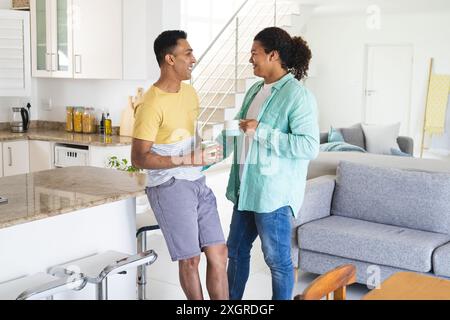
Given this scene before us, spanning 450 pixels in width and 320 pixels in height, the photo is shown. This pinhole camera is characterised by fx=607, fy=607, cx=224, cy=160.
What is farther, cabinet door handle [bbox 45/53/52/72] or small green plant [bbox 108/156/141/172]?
cabinet door handle [bbox 45/53/52/72]

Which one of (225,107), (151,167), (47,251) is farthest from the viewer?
(225,107)

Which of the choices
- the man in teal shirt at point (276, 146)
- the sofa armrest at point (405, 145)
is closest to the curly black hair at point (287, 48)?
the man in teal shirt at point (276, 146)

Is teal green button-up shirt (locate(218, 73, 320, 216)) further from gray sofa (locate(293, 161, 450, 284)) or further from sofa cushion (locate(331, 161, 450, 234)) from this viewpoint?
sofa cushion (locate(331, 161, 450, 234))

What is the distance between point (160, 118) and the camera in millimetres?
2285

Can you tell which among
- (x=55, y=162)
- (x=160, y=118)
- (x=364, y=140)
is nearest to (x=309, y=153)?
(x=160, y=118)

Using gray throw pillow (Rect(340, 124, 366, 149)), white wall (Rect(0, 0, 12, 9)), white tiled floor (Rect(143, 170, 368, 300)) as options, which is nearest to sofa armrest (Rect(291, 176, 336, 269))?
white tiled floor (Rect(143, 170, 368, 300))

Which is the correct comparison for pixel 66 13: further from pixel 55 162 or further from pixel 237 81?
pixel 237 81

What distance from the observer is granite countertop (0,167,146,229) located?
7.25 ft

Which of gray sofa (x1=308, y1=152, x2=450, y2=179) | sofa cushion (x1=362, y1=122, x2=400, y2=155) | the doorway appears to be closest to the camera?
gray sofa (x1=308, y1=152, x2=450, y2=179)

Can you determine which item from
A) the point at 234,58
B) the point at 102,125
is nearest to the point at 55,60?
the point at 102,125

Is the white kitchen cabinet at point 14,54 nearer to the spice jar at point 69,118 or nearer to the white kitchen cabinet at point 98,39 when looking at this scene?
the spice jar at point 69,118

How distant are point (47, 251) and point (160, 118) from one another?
714 mm

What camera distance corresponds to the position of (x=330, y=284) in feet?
5.25

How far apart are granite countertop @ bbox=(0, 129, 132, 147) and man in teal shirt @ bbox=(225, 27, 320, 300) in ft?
6.88
